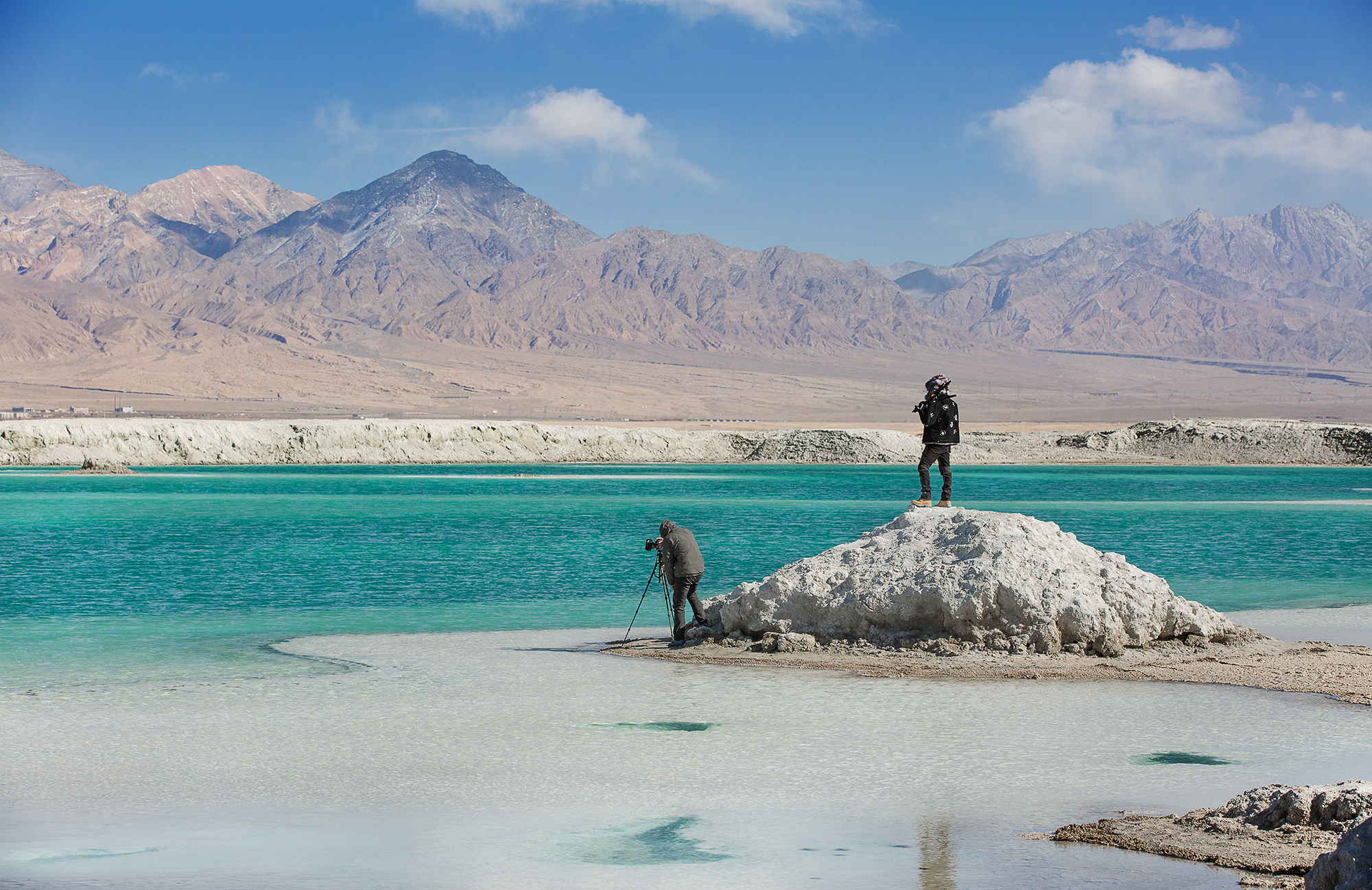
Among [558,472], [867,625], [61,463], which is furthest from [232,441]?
[867,625]

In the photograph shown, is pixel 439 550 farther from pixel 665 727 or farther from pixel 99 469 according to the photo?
pixel 99 469

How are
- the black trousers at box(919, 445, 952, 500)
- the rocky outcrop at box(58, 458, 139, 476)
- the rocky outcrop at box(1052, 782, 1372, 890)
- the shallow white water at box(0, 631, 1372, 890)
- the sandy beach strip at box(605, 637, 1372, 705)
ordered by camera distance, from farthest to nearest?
the rocky outcrop at box(58, 458, 139, 476) → the black trousers at box(919, 445, 952, 500) → the sandy beach strip at box(605, 637, 1372, 705) → the shallow white water at box(0, 631, 1372, 890) → the rocky outcrop at box(1052, 782, 1372, 890)

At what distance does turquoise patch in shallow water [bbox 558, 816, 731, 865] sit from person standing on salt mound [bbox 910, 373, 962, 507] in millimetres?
7234

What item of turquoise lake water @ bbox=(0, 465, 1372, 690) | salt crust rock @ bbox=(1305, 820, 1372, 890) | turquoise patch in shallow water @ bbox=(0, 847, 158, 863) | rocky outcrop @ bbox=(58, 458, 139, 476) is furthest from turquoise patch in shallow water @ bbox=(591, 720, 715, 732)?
rocky outcrop @ bbox=(58, 458, 139, 476)

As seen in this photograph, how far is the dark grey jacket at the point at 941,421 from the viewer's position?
13.7 metres

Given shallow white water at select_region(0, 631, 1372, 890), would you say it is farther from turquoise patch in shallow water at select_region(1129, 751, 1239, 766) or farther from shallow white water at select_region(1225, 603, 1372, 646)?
shallow white water at select_region(1225, 603, 1372, 646)

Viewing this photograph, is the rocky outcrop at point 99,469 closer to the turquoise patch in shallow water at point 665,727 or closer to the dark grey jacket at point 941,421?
the dark grey jacket at point 941,421

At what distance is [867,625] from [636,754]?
4.55 m

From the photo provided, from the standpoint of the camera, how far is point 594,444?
80875 millimetres

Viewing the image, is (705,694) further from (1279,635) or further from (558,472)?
(558,472)

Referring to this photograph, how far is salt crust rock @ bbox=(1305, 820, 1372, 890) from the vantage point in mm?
4738

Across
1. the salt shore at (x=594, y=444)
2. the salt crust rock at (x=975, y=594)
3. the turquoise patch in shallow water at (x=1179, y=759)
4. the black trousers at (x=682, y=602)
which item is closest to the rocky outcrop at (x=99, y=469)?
the salt shore at (x=594, y=444)

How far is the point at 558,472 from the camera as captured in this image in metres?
67.6

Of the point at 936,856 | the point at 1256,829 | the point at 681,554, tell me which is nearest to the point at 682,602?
the point at 681,554
